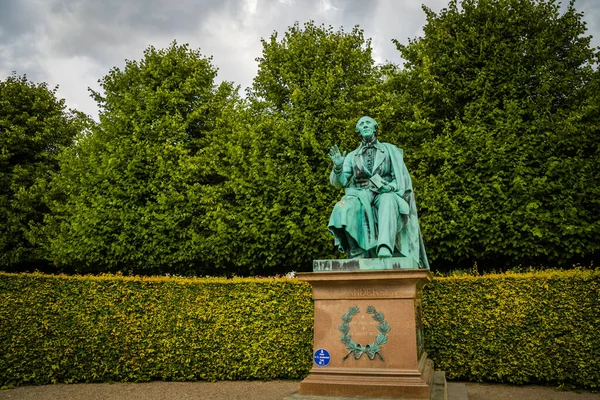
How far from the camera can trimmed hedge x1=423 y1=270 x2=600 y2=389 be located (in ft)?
25.1

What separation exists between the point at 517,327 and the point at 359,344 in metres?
4.33

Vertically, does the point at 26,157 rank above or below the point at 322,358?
above

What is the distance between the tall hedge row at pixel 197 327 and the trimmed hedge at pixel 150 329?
0.02 meters

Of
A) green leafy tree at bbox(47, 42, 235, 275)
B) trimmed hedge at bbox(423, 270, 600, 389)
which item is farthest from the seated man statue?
green leafy tree at bbox(47, 42, 235, 275)

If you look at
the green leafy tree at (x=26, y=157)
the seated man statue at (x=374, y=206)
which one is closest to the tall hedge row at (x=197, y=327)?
the seated man statue at (x=374, y=206)

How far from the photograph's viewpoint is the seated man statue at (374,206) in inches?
221

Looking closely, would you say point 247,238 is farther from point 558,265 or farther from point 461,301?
point 558,265

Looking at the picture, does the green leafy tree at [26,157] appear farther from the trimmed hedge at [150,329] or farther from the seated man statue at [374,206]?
the seated man statue at [374,206]

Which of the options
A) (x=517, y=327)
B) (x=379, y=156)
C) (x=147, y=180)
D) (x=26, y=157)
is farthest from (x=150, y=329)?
(x=26, y=157)

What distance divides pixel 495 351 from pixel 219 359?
515cm

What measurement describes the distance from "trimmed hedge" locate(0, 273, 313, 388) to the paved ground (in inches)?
11.2

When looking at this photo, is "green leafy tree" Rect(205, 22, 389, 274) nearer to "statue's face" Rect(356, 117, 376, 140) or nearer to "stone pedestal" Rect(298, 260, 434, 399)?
"statue's face" Rect(356, 117, 376, 140)

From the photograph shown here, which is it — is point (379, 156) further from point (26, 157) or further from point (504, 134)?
point (26, 157)

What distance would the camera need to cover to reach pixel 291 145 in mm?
12008
